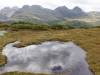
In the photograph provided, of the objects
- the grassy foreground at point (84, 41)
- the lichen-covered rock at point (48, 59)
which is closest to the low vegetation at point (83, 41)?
the grassy foreground at point (84, 41)

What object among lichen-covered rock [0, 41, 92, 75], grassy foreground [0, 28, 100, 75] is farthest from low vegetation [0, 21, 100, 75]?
lichen-covered rock [0, 41, 92, 75]

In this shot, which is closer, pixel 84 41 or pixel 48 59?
pixel 48 59

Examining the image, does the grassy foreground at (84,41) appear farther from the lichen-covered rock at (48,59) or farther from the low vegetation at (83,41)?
the lichen-covered rock at (48,59)

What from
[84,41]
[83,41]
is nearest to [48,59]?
[83,41]

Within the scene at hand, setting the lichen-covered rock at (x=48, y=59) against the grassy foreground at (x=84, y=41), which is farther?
the grassy foreground at (x=84, y=41)

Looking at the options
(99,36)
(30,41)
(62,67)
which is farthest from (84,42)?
(62,67)

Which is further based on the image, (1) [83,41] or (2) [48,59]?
(1) [83,41]

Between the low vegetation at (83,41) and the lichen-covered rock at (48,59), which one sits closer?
the lichen-covered rock at (48,59)

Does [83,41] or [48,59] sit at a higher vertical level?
[83,41]

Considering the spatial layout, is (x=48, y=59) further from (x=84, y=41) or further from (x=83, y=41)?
(x=84, y=41)

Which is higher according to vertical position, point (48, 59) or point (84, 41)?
point (84, 41)

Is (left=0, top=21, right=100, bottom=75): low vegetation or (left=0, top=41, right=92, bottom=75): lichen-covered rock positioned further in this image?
(left=0, top=21, right=100, bottom=75): low vegetation

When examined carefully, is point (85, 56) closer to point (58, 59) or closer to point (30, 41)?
point (58, 59)

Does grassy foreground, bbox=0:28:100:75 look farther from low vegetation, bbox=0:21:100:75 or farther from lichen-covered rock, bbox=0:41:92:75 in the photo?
lichen-covered rock, bbox=0:41:92:75
